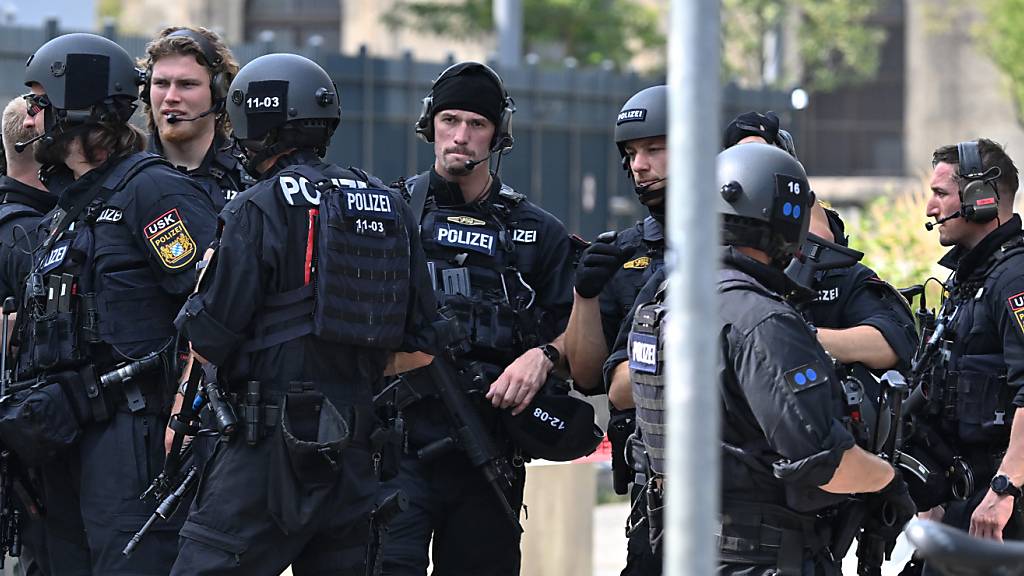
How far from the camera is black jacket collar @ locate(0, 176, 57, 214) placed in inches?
243

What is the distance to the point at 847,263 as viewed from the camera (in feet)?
17.0

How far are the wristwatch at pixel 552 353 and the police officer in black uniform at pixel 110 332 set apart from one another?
122cm

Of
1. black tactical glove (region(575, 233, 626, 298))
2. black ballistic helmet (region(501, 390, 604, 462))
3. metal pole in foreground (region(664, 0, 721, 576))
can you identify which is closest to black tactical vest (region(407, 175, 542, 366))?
black ballistic helmet (region(501, 390, 604, 462))

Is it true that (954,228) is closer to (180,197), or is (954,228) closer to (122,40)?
(180,197)

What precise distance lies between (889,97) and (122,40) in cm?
2734

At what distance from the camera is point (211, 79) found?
5.83m

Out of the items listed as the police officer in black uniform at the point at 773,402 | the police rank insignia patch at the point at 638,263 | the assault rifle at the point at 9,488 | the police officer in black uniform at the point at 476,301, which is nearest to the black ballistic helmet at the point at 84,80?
the assault rifle at the point at 9,488

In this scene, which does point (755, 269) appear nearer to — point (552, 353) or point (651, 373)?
point (651, 373)

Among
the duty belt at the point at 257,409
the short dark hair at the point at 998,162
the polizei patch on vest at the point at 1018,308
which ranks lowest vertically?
the duty belt at the point at 257,409

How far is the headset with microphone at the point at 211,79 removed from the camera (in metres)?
5.79

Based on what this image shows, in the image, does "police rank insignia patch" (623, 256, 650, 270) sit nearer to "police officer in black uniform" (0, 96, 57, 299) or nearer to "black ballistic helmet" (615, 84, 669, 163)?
"black ballistic helmet" (615, 84, 669, 163)

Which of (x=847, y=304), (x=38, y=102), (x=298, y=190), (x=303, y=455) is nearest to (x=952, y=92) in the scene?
(x=847, y=304)

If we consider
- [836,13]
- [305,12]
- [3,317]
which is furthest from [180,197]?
[305,12]

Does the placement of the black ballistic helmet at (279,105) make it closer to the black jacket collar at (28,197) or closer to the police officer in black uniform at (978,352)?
the black jacket collar at (28,197)
